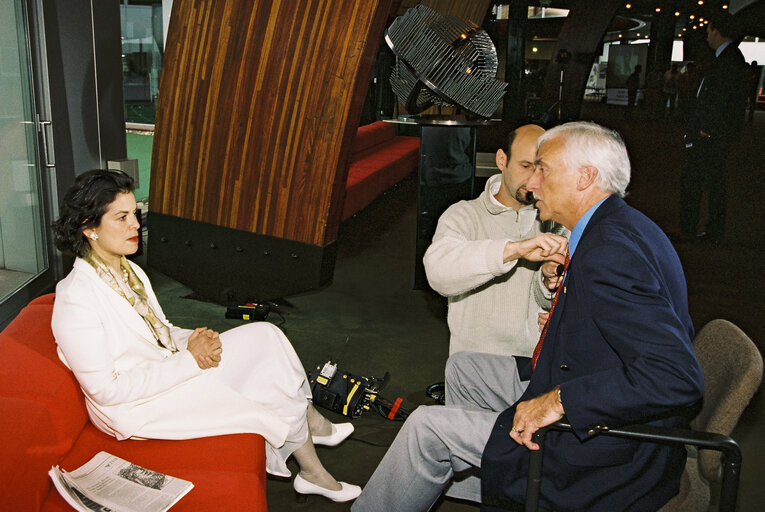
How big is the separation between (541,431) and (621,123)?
17443 mm

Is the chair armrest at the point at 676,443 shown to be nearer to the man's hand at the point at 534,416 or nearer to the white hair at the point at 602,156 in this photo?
the man's hand at the point at 534,416

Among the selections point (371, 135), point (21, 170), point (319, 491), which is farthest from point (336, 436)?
point (371, 135)

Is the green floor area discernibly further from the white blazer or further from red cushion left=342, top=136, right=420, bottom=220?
the white blazer

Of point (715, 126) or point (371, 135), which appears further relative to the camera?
point (371, 135)

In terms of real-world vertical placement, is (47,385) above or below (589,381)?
below

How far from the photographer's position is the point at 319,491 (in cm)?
261

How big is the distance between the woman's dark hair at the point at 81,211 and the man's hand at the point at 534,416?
157 cm

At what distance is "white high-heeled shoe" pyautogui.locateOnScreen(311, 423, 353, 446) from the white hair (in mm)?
1685

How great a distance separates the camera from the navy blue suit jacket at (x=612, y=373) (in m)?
1.62

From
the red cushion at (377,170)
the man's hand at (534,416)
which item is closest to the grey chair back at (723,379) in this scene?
the man's hand at (534,416)

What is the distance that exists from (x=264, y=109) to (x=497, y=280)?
102 inches

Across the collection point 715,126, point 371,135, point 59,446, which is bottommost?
point 59,446

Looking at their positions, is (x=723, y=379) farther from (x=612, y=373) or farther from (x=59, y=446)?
(x=59, y=446)

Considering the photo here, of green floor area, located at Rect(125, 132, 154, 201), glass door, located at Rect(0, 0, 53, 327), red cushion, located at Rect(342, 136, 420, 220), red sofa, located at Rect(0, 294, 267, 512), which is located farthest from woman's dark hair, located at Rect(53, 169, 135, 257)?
green floor area, located at Rect(125, 132, 154, 201)
